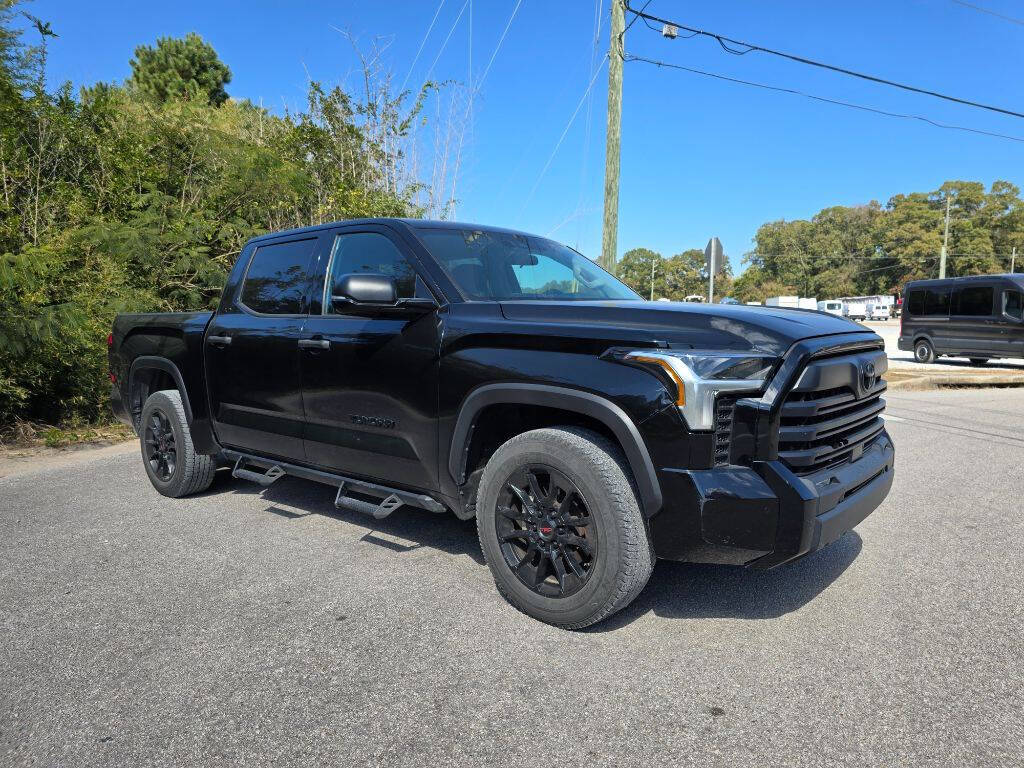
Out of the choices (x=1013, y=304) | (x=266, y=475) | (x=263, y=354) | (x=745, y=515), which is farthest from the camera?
(x=1013, y=304)

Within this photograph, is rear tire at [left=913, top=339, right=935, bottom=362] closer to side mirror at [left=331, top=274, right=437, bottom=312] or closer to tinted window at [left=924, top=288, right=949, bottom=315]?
tinted window at [left=924, top=288, right=949, bottom=315]

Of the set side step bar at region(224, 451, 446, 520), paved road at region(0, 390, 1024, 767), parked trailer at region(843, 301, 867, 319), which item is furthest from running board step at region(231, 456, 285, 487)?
parked trailer at region(843, 301, 867, 319)

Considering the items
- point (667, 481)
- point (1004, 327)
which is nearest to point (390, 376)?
point (667, 481)

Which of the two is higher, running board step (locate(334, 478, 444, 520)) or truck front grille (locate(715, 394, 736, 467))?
truck front grille (locate(715, 394, 736, 467))

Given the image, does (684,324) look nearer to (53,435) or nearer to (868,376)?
(868,376)

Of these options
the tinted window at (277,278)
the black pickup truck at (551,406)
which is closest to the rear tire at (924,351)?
the black pickup truck at (551,406)

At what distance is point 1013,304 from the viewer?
15.3 m

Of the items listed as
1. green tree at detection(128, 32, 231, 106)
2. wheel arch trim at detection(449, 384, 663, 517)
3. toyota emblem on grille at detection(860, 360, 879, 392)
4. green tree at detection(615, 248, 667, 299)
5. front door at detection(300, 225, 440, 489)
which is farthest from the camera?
green tree at detection(615, 248, 667, 299)

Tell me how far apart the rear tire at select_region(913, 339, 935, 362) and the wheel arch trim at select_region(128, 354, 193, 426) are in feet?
59.2

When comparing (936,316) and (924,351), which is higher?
(936,316)

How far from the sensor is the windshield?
353cm

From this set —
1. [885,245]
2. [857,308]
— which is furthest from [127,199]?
[885,245]

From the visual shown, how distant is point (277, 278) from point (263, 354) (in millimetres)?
531

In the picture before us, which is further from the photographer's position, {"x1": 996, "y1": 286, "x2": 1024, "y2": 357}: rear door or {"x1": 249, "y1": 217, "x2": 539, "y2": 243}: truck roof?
{"x1": 996, "y1": 286, "x2": 1024, "y2": 357}: rear door
